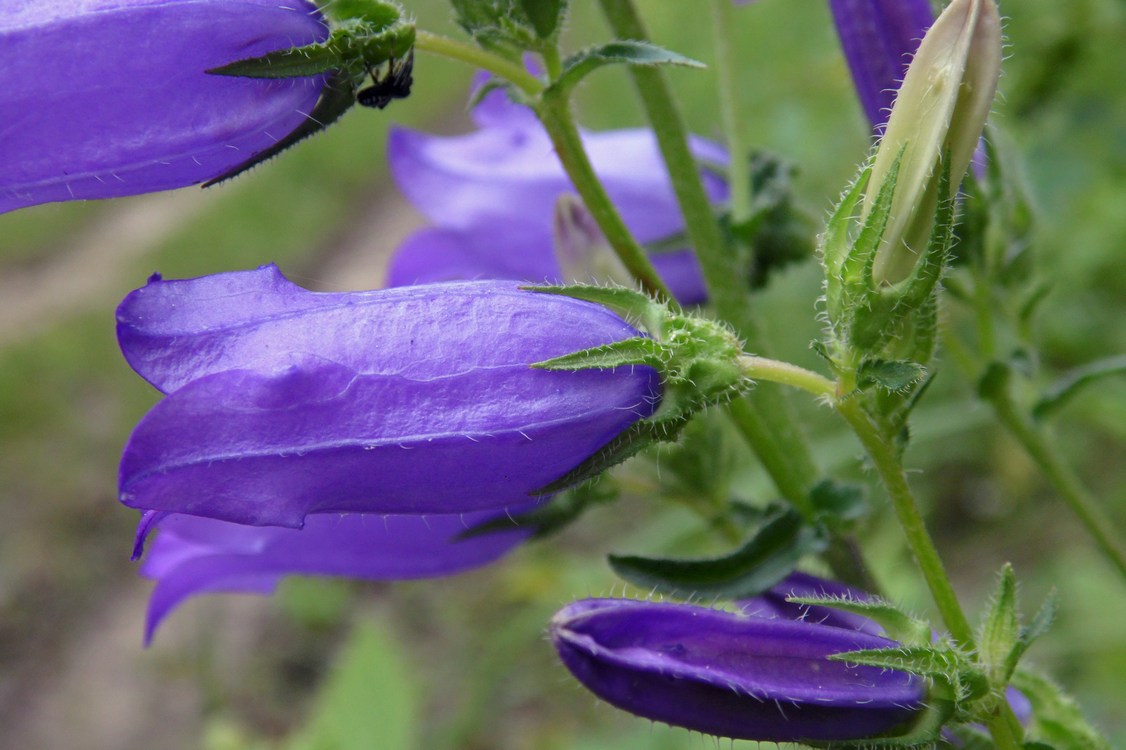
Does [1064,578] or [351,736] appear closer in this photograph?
[351,736]

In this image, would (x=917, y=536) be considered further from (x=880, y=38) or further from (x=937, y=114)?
(x=880, y=38)

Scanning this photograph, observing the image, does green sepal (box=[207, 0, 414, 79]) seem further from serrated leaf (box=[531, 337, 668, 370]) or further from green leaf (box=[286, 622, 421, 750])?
green leaf (box=[286, 622, 421, 750])

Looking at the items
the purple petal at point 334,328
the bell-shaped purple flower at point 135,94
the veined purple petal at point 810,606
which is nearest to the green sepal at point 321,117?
the bell-shaped purple flower at point 135,94

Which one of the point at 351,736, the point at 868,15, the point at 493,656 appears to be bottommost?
the point at 493,656

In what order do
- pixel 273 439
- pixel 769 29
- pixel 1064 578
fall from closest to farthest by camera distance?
pixel 273 439 → pixel 1064 578 → pixel 769 29

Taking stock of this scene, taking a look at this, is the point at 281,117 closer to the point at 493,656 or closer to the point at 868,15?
the point at 868,15

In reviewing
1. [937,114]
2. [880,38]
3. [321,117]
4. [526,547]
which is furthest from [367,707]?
[937,114]

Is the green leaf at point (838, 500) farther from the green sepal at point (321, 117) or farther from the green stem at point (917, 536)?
the green sepal at point (321, 117)

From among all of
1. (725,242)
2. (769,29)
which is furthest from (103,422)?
(725,242)
